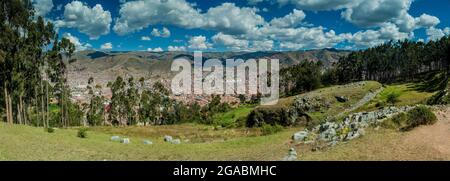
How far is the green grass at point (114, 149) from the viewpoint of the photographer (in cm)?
3073

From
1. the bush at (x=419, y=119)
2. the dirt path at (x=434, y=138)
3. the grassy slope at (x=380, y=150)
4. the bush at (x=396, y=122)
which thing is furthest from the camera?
the bush at (x=396, y=122)

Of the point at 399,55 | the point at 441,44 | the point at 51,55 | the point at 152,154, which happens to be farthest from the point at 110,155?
the point at 399,55

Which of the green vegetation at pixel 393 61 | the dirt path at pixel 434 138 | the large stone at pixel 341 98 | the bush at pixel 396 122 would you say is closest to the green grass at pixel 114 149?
the bush at pixel 396 122

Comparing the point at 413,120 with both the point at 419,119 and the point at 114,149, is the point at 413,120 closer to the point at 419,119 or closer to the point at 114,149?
the point at 419,119

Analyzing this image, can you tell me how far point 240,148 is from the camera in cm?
3897

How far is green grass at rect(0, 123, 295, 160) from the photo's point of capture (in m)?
30.7

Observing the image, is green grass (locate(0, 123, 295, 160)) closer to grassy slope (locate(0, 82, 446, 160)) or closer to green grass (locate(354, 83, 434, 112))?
grassy slope (locate(0, 82, 446, 160))

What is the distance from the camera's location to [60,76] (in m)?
75.8

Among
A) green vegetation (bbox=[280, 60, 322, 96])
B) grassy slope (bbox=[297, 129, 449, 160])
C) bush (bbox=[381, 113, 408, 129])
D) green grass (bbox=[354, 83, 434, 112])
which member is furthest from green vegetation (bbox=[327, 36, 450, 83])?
grassy slope (bbox=[297, 129, 449, 160])

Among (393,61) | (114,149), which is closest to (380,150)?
(114,149)

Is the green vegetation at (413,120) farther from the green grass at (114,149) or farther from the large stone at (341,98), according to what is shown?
the large stone at (341,98)

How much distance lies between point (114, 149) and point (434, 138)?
2733 cm
